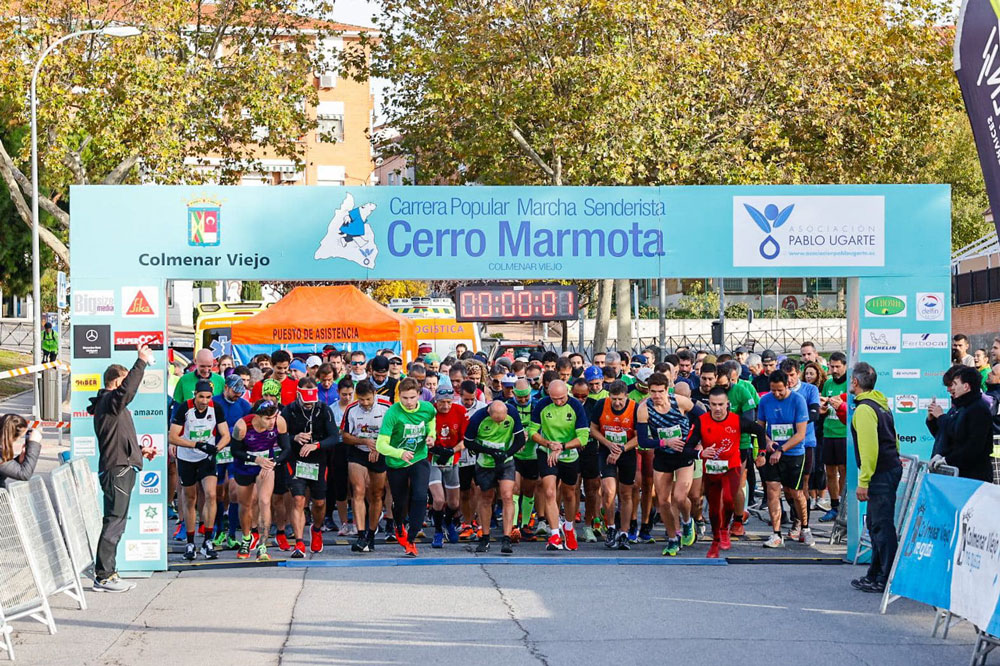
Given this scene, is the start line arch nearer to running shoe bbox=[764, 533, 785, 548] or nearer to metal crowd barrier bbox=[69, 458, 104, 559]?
metal crowd barrier bbox=[69, 458, 104, 559]

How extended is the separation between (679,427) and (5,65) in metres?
21.0

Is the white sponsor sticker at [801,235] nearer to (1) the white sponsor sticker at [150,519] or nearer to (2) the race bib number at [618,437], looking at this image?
(2) the race bib number at [618,437]

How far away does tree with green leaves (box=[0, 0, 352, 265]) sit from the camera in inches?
1117

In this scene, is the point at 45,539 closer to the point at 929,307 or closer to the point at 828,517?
the point at 929,307

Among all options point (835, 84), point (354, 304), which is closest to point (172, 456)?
point (354, 304)

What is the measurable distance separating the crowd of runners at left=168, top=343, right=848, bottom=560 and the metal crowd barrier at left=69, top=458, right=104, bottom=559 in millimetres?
1312

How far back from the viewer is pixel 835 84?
3234cm

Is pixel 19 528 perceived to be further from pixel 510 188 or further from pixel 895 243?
pixel 895 243

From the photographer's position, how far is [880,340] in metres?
12.8

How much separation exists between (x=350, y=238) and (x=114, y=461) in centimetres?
304

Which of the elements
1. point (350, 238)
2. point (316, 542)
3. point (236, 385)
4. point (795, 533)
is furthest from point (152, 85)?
point (795, 533)

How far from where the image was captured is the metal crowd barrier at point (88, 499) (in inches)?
431

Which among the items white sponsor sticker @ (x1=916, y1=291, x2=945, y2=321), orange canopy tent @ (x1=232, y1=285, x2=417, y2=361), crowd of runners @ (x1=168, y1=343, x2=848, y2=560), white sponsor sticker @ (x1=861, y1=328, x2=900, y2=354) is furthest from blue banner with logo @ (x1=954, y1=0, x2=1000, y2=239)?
orange canopy tent @ (x1=232, y1=285, x2=417, y2=361)

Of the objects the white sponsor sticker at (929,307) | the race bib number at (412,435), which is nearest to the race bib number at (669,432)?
the race bib number at (412,435)
